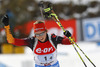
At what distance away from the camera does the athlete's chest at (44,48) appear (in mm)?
3963

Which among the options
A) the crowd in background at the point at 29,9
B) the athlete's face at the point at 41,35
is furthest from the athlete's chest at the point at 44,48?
the crowd in background at the point at 29,9

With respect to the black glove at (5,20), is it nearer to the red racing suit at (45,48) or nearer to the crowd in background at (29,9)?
the red racing suit at (45,48)

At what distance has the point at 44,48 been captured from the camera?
13.0ft

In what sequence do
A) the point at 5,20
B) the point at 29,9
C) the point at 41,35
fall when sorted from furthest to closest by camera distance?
the point at 29,9 → the point at 41,35 → the point at 5,20

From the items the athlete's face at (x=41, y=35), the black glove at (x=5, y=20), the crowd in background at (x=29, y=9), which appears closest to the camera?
the black glove at (x=5, y=20)

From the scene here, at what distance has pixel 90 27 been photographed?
1280 centimetres

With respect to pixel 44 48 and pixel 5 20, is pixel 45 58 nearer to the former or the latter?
pixel 44 48

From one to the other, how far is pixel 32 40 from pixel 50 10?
71cm

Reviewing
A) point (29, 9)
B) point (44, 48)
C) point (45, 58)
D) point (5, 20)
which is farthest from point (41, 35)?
point (29, 9)

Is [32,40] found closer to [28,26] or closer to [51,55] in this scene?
[51,55]

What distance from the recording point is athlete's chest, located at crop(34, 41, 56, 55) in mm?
3963

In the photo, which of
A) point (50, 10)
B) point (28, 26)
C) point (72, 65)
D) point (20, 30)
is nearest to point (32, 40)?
point (50, 10)

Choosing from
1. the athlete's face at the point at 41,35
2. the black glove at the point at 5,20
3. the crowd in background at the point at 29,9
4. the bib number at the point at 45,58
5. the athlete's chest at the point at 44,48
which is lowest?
the crowd in background at the point at 29,9

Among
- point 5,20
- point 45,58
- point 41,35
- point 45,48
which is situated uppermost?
point 5,20
